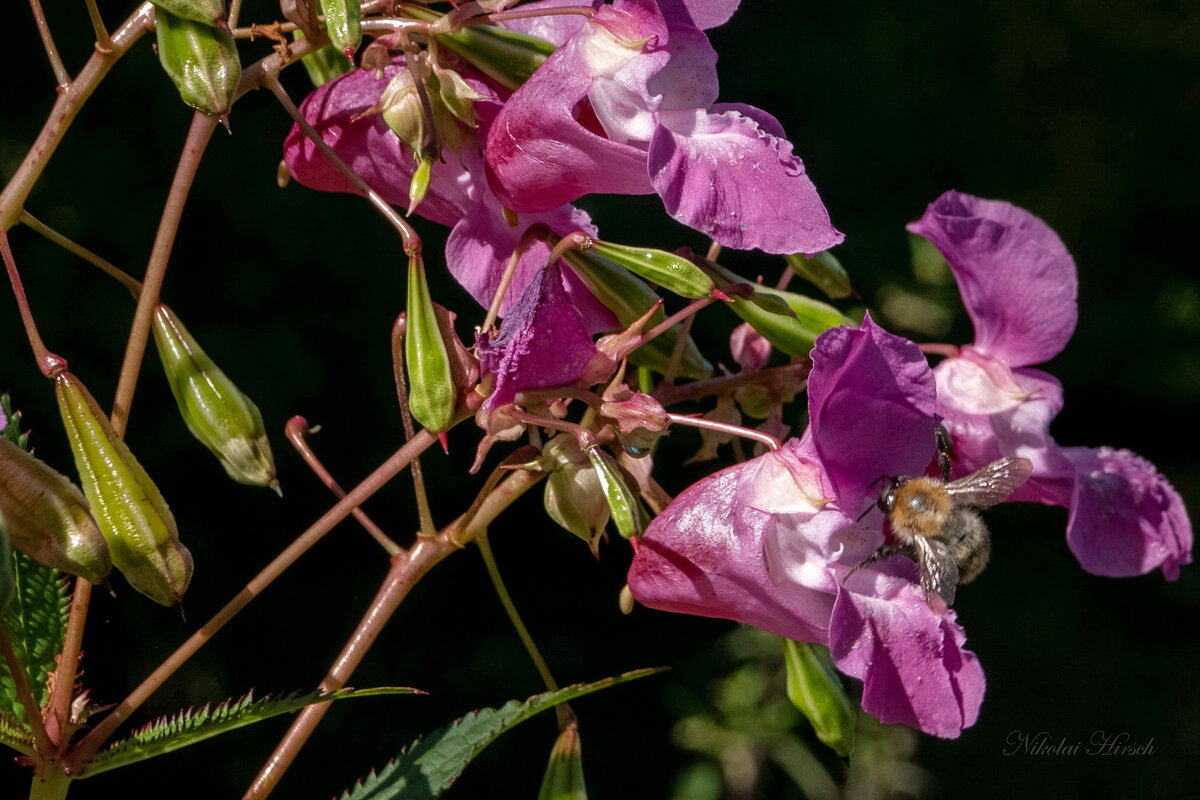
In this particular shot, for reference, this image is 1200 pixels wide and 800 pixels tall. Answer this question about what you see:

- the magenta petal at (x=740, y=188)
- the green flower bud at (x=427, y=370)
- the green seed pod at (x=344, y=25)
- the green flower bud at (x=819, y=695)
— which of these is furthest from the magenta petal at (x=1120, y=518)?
the green seed pod at (x=344, y=25)

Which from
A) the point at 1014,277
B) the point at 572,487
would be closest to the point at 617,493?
the point at 572,487

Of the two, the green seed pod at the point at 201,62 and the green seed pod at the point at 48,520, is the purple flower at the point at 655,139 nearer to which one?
the green seed pod at the point at 201,62

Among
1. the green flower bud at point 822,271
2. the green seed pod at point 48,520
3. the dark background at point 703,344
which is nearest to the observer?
the green seed pod at point 48,520

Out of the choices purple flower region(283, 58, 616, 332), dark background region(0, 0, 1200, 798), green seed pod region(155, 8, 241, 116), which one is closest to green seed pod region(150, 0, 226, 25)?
green seed pod region(155, 8, 241, 116)

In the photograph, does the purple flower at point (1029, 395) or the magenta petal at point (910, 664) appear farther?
the purple flower at point (1029, 395)

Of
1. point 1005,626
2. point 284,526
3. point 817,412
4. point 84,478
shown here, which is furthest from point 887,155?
point 84,478

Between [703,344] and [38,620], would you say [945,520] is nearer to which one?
[38,620]

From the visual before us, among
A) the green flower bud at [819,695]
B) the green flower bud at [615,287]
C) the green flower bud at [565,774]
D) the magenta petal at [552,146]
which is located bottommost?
the green flower bud at [819,695]

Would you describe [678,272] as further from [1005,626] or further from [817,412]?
[1005,626]
